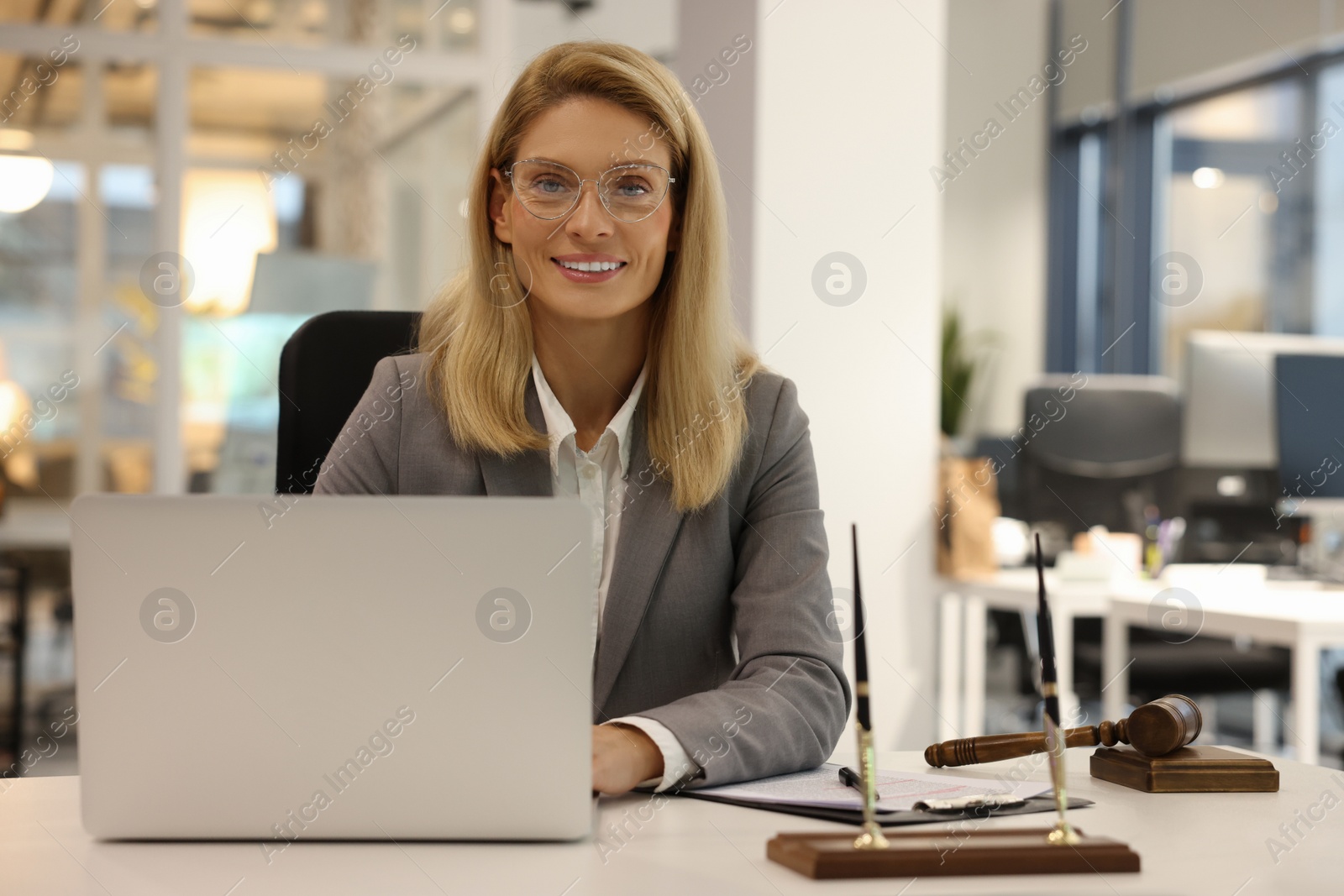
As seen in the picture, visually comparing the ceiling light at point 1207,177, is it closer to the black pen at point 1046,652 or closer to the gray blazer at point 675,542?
the gray blazer at point 675,542

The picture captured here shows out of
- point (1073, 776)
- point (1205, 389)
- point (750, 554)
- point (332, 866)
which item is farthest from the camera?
point (1205, 389)

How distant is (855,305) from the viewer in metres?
3.48

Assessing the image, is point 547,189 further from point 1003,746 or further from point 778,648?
point 1003,746

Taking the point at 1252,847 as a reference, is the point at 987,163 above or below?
above

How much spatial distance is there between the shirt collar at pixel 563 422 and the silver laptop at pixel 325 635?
615 millimetres

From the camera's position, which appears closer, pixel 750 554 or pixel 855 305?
pixel 750 554

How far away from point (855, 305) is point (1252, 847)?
2633mm

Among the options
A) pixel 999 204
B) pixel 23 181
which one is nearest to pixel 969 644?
pixel 23 181

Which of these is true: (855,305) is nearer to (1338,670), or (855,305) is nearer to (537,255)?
(1338,670)

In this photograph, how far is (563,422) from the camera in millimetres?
1503

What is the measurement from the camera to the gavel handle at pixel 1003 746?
1180mm

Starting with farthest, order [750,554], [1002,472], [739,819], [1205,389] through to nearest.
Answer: [1002,472], [1205,389], [750,554], [739,819]

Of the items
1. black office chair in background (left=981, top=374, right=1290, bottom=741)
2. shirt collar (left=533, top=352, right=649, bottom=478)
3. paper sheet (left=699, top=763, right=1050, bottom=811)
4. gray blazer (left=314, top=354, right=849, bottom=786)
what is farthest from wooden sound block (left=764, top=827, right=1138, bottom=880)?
black office chair in background (left=981, top=374, right=1290, bottom=741)

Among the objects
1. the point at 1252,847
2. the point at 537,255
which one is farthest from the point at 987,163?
the point at 1252,847
